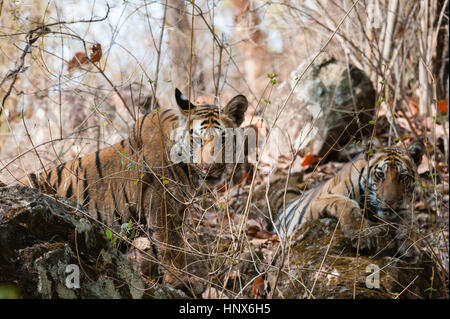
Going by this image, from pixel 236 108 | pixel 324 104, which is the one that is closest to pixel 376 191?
pixel 236 108

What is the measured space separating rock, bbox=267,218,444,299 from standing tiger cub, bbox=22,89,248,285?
3.26 feet

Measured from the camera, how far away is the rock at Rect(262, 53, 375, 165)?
7.16 meters

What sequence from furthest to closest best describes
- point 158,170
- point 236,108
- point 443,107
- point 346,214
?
1. point 443,107
2. point 346,214
3. point 236,108
4. point 158,170

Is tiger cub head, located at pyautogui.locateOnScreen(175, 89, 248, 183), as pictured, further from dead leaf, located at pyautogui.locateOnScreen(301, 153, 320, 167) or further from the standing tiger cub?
dead leaf, located at pyautogui.locateOnScreen(301, 153, 320, 167)

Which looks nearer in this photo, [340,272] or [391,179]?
[340,272]

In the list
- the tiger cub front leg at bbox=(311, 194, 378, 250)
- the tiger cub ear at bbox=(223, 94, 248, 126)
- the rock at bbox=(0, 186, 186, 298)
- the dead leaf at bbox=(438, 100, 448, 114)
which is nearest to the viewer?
the rock at bbox=(0, 186, 186, 298)

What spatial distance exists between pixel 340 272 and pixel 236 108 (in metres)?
1.66

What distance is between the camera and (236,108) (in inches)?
171

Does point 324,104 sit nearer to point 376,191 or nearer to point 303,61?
point 303,61

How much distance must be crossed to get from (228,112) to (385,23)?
341 cm

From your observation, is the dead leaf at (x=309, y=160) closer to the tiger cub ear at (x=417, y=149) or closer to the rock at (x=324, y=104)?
the rock at (x=324, y=104)

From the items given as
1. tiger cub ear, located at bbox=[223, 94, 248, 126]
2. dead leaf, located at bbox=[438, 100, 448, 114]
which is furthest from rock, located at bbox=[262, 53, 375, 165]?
tiger cub ear, located at bbox=[223, 94, 248, 126]

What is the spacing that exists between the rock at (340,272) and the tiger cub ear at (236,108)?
1.32 metres
